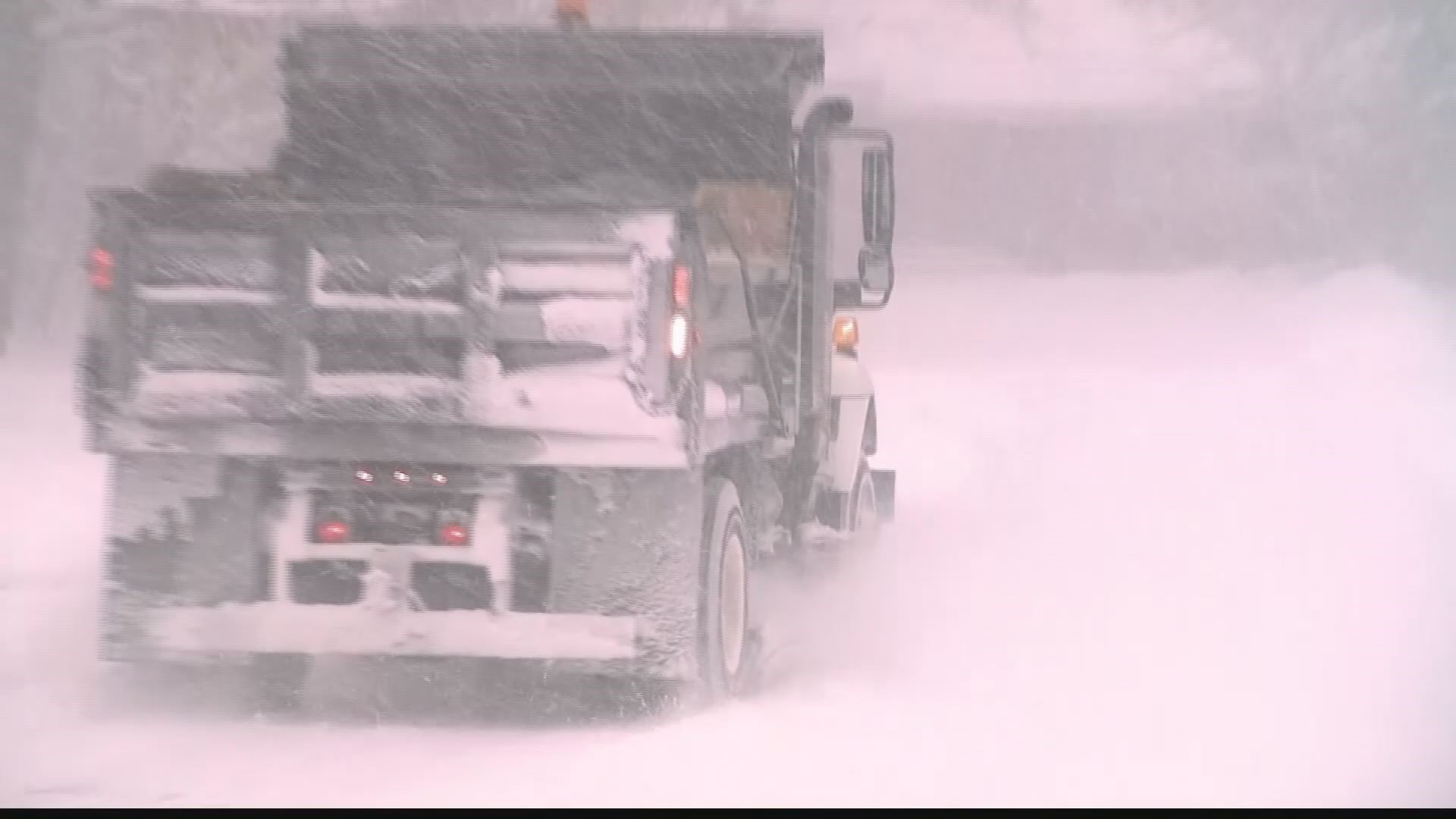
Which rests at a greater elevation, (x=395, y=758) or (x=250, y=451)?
(x=250, y=451)

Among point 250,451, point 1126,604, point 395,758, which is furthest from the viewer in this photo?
point 1126,604

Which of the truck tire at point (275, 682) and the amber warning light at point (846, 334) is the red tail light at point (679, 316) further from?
the truck tire at point (275, 682)

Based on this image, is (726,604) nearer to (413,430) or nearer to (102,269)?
(413,430)

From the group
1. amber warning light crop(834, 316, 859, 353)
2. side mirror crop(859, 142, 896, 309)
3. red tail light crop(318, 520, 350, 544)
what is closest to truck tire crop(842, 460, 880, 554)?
amber warning light crop(834, 316, 859, 353)

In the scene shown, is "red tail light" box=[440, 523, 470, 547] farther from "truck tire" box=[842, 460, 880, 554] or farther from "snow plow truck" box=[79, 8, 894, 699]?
"truck tire" box=[842, 460, 880, 554]

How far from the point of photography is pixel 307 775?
141 inches

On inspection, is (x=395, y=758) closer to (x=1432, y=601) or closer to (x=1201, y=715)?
(x=1201, y=715)

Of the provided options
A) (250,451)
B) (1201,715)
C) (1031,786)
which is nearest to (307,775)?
(250,451)

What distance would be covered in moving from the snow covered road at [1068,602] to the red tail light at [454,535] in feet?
2.08

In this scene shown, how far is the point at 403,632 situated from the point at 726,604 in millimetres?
951

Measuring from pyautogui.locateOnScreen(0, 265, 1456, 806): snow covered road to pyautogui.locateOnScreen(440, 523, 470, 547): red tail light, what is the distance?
2.08ft

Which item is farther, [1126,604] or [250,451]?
[1126,604]

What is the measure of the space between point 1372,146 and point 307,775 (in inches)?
167

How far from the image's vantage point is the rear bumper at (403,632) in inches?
129
